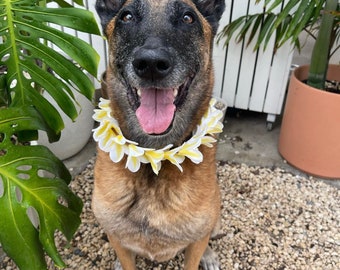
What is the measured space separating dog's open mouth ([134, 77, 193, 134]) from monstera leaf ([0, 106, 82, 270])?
1.13 feet

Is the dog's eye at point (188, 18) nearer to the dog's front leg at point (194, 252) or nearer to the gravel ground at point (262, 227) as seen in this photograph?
the dog's front leg at point (194, 252)

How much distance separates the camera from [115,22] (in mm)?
1347

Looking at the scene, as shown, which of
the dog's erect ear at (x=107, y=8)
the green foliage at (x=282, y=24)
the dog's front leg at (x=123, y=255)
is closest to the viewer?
the dog's erect ear at (x=107, y=8)

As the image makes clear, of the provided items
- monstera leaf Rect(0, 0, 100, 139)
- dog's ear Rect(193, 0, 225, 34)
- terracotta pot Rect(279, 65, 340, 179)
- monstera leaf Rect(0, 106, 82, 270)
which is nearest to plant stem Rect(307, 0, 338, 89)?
terracotta pot Rect(279, 65, 340, 179)

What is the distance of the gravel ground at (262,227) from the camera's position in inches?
73.2

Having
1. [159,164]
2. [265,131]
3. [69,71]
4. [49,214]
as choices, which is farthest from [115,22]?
[265,131]

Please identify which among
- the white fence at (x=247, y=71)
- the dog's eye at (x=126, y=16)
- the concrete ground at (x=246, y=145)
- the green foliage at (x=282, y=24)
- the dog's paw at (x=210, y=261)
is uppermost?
the dog's eye at (x=126, y=16)

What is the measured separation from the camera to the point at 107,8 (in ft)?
4.68

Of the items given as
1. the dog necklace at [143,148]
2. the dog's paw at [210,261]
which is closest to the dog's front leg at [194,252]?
the dog's paw at [210,261]

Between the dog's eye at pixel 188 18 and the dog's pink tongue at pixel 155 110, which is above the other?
the dog's eye at pixel 188 18

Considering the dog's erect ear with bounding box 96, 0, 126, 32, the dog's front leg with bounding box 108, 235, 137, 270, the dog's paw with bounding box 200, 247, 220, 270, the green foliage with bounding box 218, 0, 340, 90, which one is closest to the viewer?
the dog's erect ear with bounding box 96, 0, 126, 32

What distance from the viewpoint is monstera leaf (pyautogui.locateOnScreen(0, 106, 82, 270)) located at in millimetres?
1077

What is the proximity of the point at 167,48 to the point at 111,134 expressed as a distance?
1.34 feet

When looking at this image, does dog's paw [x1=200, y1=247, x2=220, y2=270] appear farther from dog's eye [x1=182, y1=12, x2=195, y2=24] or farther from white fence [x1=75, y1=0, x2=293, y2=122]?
white fence [x1=75, y1=0, x2=293, y2=122]
